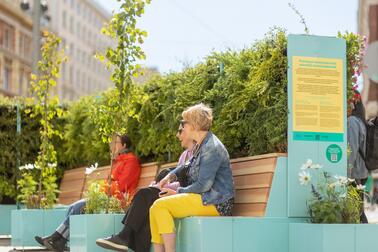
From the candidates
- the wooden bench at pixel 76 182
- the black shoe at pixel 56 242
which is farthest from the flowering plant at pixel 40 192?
the black shoe at pixel 56 242

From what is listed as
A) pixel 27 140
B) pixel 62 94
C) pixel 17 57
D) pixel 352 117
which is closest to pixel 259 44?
pixel 352 117

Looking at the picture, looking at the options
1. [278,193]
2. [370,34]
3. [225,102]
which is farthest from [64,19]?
[278,193]

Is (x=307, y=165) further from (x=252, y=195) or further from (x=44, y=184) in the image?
(x=44, y=184)

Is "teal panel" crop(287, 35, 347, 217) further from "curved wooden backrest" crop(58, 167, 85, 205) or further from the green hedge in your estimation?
"curved wooden backrest" crop(58, 167, 85, 205)

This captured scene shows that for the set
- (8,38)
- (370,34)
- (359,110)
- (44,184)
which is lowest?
(44,184)

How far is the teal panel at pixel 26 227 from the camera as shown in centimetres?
1126

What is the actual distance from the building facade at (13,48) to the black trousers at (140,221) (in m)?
52.8

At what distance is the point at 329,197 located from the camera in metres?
7.58

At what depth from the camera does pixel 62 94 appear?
80.9m

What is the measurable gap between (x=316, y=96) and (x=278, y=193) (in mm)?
1000

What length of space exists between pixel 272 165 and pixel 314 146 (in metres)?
0.49

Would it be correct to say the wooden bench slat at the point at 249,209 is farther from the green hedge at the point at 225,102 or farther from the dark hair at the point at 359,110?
the dark hair at the point at 359,110

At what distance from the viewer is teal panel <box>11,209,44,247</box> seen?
→ 36.9ft

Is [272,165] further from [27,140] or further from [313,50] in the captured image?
[27,140]
